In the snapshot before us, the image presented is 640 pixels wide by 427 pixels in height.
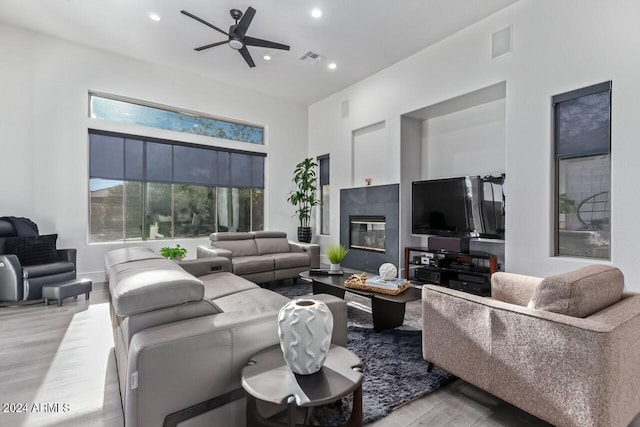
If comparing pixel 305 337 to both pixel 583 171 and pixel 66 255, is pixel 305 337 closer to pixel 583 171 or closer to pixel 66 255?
pixel 583 171

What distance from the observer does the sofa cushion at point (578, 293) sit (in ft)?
4.63

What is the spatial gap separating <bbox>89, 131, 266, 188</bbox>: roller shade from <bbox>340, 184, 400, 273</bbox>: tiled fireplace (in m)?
2.06

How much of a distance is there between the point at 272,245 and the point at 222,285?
2.42 metres

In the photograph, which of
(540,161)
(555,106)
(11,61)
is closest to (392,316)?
(540,161)

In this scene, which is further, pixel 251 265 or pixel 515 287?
pixel 251 265

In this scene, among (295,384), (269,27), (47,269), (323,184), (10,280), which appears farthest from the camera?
(323,184)

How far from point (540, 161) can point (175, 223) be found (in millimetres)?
5574

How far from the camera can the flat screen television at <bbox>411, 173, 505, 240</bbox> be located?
152 inches

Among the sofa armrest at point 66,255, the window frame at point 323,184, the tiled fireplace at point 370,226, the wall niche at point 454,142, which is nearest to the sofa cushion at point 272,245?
the tiled fireplace at point 370,226

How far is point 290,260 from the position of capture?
4664 millimetres

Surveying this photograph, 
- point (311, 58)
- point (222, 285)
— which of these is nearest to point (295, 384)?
point (222, 285)

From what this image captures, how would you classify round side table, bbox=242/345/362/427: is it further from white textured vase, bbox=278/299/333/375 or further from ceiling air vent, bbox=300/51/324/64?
ceiling air vent, bbox=300/51/324/64

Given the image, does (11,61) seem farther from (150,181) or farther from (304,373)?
(304,373)

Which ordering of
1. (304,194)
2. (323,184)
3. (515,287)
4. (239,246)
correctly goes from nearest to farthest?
(515,287) → (239,246) → (304,194) → (323,184)
